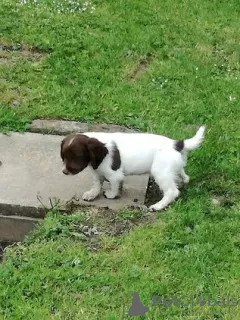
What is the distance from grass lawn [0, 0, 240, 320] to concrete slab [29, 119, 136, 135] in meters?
0.10

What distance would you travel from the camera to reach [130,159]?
637 centimetres

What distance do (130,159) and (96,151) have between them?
0.34 meters

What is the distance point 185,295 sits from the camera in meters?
5.39

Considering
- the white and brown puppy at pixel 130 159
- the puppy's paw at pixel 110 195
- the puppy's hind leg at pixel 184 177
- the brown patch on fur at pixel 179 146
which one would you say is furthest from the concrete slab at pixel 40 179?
the brown patch on fur at pixel 179 146

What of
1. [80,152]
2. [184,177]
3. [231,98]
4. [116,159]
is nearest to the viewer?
[80,152]

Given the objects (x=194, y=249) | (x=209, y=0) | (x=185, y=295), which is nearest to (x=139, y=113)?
(x=194, y=249)

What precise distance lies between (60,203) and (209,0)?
19.2 ft

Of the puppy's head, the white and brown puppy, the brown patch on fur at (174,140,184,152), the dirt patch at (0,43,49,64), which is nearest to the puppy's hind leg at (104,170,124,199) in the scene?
the white and brown puppy

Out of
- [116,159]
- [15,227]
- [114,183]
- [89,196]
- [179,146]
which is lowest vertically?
[15,227]

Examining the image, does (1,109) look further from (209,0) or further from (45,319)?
(209,0)

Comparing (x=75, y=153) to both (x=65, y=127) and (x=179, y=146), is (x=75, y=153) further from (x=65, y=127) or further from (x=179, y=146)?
(x=65, y=127)

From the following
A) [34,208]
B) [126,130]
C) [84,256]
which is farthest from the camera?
[126,130]

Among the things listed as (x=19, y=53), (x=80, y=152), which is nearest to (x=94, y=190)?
(x=80, y=152)

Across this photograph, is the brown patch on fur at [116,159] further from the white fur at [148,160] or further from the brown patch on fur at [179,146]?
the brown patch on fur at [179,146]
